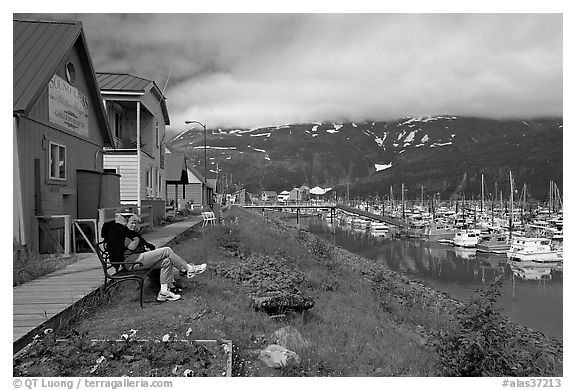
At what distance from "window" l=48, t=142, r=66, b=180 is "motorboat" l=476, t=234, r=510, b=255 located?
51.8 meters

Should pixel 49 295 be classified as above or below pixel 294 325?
above

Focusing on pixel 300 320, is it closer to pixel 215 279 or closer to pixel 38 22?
pixel 215 279

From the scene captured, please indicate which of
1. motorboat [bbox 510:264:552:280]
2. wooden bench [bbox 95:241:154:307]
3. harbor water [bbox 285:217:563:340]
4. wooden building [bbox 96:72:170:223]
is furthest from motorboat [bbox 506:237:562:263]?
wooden bench [bbox 95:241:154:307]

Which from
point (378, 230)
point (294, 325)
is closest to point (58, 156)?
point (294, 325)

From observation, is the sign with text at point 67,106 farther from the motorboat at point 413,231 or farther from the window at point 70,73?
the motorboat at point 413,231

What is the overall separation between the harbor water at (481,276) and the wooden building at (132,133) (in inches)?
646

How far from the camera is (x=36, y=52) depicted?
38.8 feet

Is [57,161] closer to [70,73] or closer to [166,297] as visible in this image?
[70,73]

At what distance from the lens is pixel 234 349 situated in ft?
19.4

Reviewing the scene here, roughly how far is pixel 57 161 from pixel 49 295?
662 cm

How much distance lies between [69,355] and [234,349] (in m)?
2.02

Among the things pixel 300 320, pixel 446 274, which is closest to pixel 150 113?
pixel 300 320

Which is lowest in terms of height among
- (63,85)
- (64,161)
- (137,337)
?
(137,337)

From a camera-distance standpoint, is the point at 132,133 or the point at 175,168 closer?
the point at 132,133
